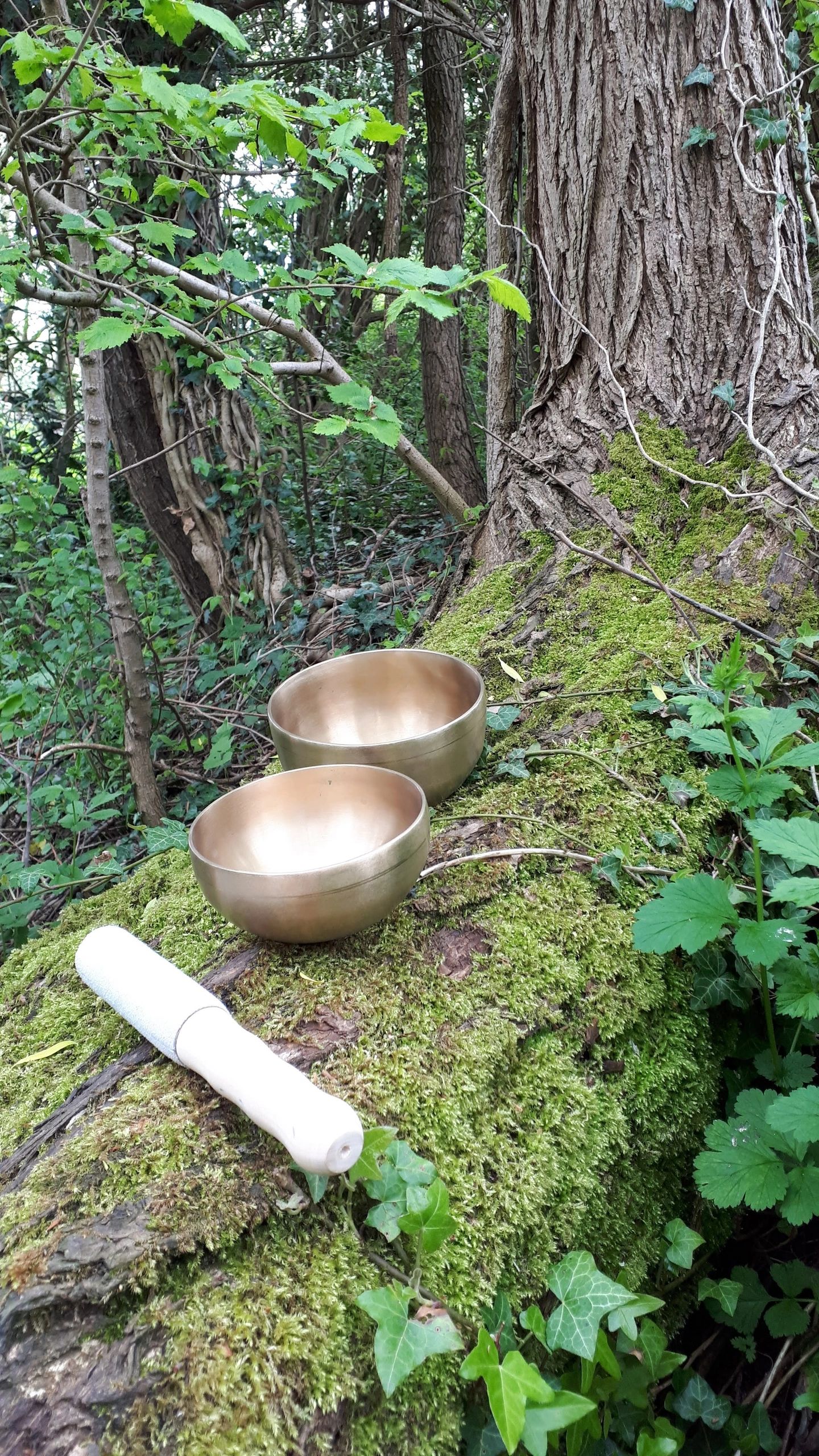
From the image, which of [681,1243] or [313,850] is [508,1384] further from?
[313,850]

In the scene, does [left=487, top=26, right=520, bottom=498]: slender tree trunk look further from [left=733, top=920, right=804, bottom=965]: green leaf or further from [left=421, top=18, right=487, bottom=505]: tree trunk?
[left=733, top=920, right=804, bottom=965]: green leaf

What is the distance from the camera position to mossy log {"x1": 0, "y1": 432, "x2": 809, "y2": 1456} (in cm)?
76

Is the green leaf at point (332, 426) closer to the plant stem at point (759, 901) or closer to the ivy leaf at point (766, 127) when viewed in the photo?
the plant stem at point (759, 901)

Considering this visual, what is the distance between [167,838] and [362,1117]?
1.04m

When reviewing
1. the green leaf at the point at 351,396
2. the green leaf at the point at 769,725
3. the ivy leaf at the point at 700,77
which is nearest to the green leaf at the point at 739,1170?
the green leaf at the point at 769,725

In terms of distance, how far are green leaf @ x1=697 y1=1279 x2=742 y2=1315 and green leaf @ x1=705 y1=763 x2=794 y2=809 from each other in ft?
2.18

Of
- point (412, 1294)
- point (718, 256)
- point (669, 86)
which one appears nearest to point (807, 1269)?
point (412, 1294)

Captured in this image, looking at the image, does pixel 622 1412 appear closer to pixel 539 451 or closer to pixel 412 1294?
pixel 412 1294

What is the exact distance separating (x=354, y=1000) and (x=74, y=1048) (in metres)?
0.43

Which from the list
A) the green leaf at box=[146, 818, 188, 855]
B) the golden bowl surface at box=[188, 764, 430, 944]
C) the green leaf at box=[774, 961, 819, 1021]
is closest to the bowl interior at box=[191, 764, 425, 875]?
the golden bowl surface at box=[188, 764, 430, 944]

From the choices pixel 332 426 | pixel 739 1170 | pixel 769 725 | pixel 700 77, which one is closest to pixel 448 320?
pixel 700 77

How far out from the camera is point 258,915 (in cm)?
116

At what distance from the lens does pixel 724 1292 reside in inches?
45.2

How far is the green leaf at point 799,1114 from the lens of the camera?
2.99ft
